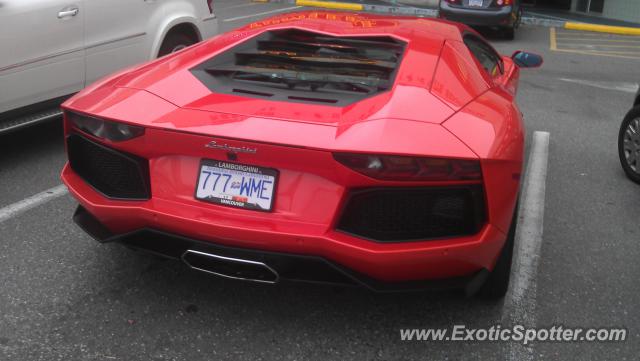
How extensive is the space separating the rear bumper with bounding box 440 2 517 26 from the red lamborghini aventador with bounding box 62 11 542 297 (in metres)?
10.2

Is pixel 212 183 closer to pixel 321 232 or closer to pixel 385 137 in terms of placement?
pixel 321 232

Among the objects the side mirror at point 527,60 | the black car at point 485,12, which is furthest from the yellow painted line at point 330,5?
the side mirror at point 527,60

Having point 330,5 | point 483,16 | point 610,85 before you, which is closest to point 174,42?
point 610,85

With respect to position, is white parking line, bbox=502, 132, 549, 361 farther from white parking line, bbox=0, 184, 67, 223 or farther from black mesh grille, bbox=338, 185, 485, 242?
white parking line, bbox=0, 184, 67, 223

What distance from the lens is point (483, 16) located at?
12.5 meters

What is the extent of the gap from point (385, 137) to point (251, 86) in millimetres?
811

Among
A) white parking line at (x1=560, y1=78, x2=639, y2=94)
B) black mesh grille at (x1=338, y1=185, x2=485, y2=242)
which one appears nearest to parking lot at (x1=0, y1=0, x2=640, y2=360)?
black mesh grille at (x1=338, y1=185, x2=485, y2=242)

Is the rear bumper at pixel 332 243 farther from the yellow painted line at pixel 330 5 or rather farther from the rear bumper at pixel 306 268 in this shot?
the yellow painted line at pixel 330 5

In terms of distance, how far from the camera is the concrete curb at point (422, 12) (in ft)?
47.8

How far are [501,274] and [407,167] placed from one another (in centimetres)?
90

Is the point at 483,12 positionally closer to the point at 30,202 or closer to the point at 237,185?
the point at 30,202

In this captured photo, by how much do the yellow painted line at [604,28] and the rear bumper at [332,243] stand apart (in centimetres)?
1372

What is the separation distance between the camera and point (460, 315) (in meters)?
2.97

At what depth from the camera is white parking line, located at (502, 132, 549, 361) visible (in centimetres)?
295
